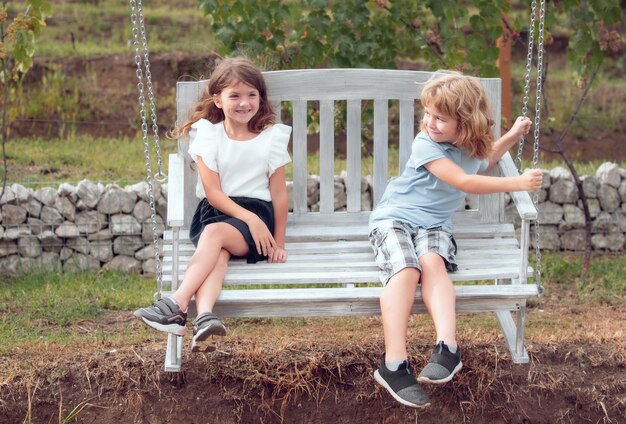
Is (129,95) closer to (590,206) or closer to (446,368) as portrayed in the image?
(590,206)

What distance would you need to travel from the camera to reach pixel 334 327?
18.6ft

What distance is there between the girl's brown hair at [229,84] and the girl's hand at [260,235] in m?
0.45

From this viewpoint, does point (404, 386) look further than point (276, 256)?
No

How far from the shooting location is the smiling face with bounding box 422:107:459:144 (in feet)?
14.7

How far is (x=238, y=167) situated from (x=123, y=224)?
1.83 meters

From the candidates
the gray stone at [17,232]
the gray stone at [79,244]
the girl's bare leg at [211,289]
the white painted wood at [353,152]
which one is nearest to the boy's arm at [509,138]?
the white painted wood at [353,152]

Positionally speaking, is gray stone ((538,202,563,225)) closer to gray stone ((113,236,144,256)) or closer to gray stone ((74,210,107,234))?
gray stone ((113,236,144,256))

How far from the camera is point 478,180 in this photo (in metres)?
4.38

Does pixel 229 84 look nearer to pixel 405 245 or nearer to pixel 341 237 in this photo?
pixel 341 237

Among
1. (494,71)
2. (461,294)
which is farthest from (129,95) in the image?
(461,294)

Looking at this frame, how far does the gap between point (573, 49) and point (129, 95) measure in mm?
4077

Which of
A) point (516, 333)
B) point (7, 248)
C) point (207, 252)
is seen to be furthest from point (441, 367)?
point (7, 248)

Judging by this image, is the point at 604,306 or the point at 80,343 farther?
the point at 604,306

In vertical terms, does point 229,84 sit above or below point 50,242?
above
